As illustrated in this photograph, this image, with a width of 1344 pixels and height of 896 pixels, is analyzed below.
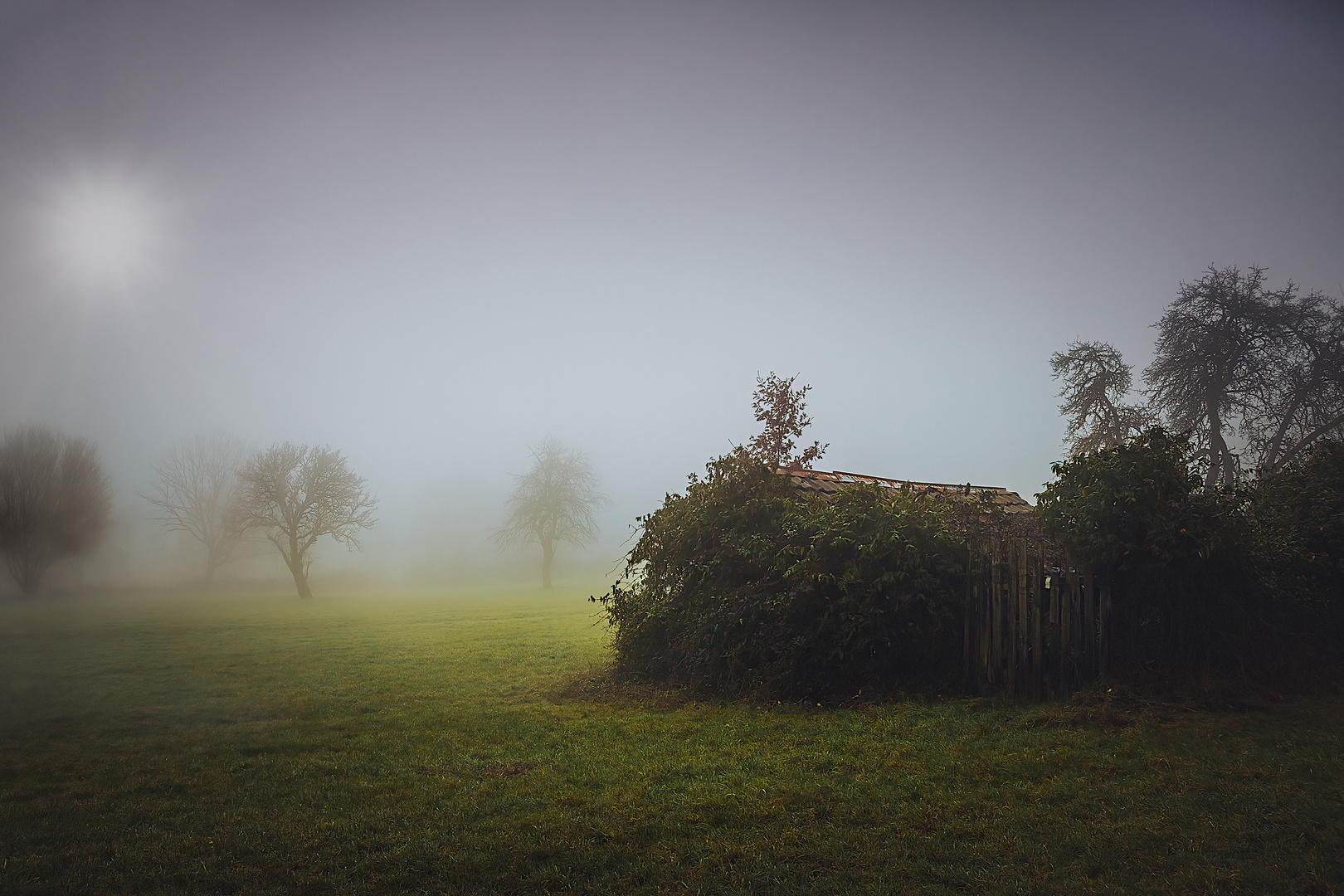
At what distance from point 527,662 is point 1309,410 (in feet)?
101

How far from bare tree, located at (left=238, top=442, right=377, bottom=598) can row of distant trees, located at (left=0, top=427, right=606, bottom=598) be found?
0.06 m

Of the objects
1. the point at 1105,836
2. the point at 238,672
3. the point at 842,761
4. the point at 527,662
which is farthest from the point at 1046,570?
the point at 238,672

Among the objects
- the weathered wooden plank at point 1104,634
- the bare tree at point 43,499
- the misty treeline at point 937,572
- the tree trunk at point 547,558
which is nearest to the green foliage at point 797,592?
the misty treeline at point 937,572

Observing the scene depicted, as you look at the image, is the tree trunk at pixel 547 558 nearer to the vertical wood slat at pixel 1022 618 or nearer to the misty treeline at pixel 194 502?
the misty treeline at pixel 194 502

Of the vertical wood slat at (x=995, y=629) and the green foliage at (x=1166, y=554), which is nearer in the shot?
the green foliage at (x=1166, y=554)

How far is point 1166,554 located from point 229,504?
5355 cm

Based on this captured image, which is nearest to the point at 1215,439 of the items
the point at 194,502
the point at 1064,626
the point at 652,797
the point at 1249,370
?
the point at 1249,370

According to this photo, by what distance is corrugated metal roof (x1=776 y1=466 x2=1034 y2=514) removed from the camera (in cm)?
1352

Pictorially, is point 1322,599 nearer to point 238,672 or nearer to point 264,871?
point 264,871

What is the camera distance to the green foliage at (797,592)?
10.3 metres

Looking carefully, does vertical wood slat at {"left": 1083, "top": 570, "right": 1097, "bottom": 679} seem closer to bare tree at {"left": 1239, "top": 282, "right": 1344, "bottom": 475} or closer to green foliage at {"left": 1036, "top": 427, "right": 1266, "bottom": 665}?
green foliage at {"left": 1036, "top": 427, "right": 1266, "bottom": 665}

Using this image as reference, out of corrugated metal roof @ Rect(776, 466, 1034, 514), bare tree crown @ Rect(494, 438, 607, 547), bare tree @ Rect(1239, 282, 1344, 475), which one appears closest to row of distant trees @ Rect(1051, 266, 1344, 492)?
bare tree @ Rect(1239, 282, 1344, 475)

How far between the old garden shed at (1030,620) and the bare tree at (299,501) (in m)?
42.4

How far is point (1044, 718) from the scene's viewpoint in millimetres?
8375
